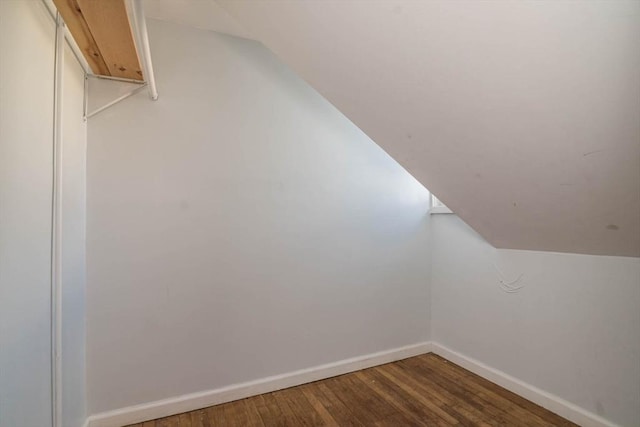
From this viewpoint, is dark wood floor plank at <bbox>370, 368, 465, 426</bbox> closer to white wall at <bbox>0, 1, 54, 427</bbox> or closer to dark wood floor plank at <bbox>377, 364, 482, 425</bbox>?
dark wood floor plank at <bbox>377, 364, 482, 425</bbox>

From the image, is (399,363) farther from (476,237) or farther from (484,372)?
(476,237)

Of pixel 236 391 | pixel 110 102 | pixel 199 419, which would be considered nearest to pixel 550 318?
pixel 236 391

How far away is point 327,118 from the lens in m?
2.58

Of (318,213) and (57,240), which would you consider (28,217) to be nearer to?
(57,240)

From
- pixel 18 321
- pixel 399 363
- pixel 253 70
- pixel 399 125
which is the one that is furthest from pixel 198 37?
pixel 399 363

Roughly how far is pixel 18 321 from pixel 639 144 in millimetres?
2259

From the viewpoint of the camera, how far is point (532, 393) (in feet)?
7.09

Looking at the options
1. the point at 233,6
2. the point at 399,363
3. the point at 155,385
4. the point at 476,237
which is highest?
the point at 233,6

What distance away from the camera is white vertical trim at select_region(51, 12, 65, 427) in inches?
53.2

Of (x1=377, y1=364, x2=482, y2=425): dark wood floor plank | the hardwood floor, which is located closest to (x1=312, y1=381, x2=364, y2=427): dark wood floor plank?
the hardwood floor

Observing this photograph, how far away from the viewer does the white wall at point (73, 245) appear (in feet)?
4.99

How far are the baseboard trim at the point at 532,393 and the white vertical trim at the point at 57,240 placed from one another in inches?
108

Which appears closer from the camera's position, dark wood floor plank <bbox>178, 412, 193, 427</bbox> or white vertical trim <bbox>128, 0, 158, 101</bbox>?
white vertical trim <bbox>128, 0, 158, 101</bbox>

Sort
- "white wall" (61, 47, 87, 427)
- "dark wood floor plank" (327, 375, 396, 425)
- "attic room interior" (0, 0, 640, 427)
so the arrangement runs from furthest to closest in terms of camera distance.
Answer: "dark wood floor plank" (327, 375, 396, 425), "white wall" (61, 47, 87, 427), "attic room interior" (0, 0, 640, 427)
